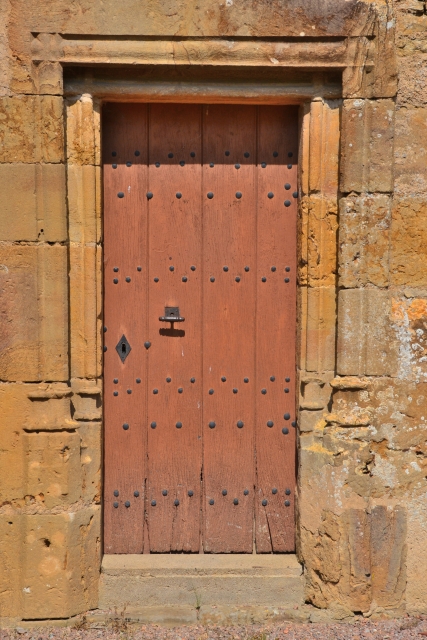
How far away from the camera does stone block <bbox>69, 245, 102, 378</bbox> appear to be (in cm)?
332

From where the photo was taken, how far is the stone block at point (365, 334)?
10.8 feet

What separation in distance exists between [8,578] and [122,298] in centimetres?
152

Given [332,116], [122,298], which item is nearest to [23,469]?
[122,298]

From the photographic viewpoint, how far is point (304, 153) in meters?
3.33

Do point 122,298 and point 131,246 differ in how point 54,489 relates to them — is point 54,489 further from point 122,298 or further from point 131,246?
point 131,246

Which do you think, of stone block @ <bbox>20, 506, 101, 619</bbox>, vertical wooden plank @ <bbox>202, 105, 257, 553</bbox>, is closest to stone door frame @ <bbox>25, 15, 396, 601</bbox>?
vertical wooden plank @ <bbox>202, 105, 257, 553</bbox>

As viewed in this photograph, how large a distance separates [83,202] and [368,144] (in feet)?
4.68

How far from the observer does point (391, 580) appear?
3346mm

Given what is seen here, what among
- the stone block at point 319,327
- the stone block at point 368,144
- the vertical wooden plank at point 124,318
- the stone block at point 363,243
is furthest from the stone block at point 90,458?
the stone block at point 368,144

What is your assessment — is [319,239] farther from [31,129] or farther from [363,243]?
[31,129]

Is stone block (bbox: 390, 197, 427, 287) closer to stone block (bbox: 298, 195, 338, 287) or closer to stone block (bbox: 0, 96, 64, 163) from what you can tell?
stone block (bbox: 298, 195, 338, 287)

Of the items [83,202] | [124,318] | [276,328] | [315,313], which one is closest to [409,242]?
[315,313]

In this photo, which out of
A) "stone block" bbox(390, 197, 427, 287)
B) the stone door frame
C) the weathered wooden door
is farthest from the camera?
the weathered wooden door

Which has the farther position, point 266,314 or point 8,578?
point 266,314
